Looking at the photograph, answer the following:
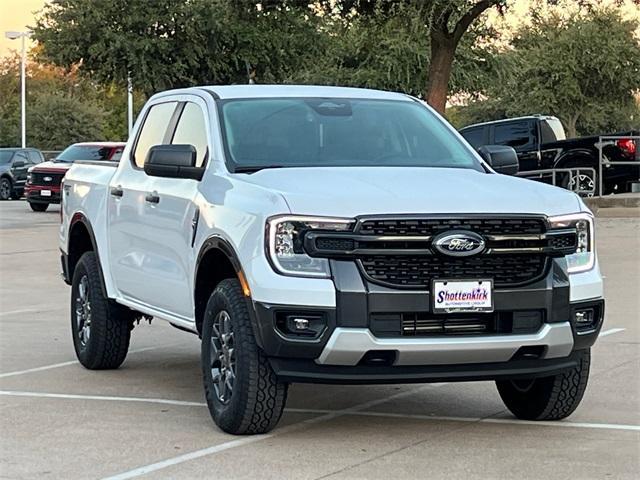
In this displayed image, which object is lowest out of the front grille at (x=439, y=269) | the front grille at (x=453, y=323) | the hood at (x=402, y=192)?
the front grille at (x=453, y=323)

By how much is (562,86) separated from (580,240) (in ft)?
158

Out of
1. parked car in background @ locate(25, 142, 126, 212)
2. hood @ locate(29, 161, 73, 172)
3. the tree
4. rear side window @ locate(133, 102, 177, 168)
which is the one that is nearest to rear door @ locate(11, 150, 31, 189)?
hood @ locate(29, 161, 73, 172)

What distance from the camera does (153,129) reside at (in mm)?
9445

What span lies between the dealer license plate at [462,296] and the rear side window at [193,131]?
79.6 inches

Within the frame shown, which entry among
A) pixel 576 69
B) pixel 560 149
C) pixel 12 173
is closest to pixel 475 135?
pixel 560 149

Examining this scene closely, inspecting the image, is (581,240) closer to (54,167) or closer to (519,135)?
(519,135)

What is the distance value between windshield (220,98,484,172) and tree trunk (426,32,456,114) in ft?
67.7

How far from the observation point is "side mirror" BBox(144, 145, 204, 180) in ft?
26.0

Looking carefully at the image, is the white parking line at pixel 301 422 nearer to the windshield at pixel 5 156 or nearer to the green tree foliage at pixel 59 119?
the windshield at pixel 5 156

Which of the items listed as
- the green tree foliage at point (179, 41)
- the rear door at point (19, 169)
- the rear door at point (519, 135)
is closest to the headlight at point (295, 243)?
the rear door at point (519, 135)

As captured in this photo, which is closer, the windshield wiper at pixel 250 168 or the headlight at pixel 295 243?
the headlight at pixel 295 243

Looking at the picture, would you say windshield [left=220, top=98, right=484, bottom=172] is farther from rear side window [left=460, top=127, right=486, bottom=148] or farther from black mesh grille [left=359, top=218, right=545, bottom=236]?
rear side window [left=460, top=127, right=486, bottom=148]

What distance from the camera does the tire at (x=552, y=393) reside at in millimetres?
7566

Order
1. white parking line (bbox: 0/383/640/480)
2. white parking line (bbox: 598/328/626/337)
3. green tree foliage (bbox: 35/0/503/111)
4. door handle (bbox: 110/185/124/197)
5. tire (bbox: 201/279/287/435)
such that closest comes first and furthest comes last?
white parking line (bbox: 0/383/640/480)
tire (bbox: 201/279/287/435)
door handle (bbox: 110/185/124/197)
white parking line (bbox: 598/328/626/337)
green tree foliage (bbox: 35/0/503/111)
